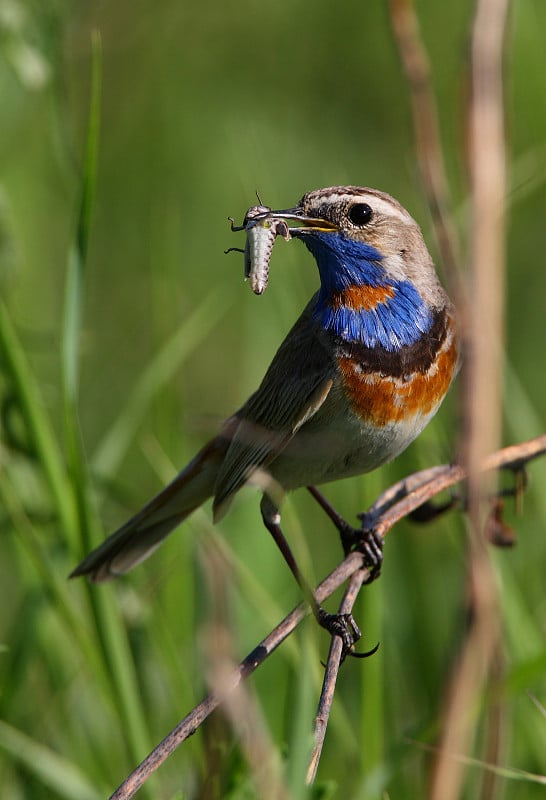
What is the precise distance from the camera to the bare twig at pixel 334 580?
2145 millimetres

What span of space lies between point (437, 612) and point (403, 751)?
58.9 inches

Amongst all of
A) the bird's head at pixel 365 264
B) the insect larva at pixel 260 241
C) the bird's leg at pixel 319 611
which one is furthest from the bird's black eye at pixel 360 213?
the bird's leg at pixel 319 611

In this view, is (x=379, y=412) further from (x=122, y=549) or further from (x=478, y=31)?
(x=478, y=31)

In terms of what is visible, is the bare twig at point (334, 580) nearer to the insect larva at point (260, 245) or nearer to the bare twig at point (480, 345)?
the bare twig at point (480, 345)

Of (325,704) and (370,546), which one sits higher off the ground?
(370,546)

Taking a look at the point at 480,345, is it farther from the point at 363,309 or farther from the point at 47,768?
the point at 47,768

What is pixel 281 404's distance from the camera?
358cm

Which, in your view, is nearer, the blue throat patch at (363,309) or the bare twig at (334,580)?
the bare twig at (334,580)

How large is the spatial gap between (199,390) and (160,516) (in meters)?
2.72

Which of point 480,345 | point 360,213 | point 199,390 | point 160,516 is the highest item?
point 199,390

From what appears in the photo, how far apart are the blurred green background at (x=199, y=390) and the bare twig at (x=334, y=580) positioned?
8 cm

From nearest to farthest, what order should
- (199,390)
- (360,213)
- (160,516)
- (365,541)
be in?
(360,213) → (365,541) → (160,516) → (199,390)

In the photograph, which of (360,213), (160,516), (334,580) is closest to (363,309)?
(360,213)

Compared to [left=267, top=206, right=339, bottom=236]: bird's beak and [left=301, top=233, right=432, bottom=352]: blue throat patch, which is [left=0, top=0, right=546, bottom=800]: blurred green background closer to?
[left=301, top=233, right=432, bottom=352]: blue throat patch
